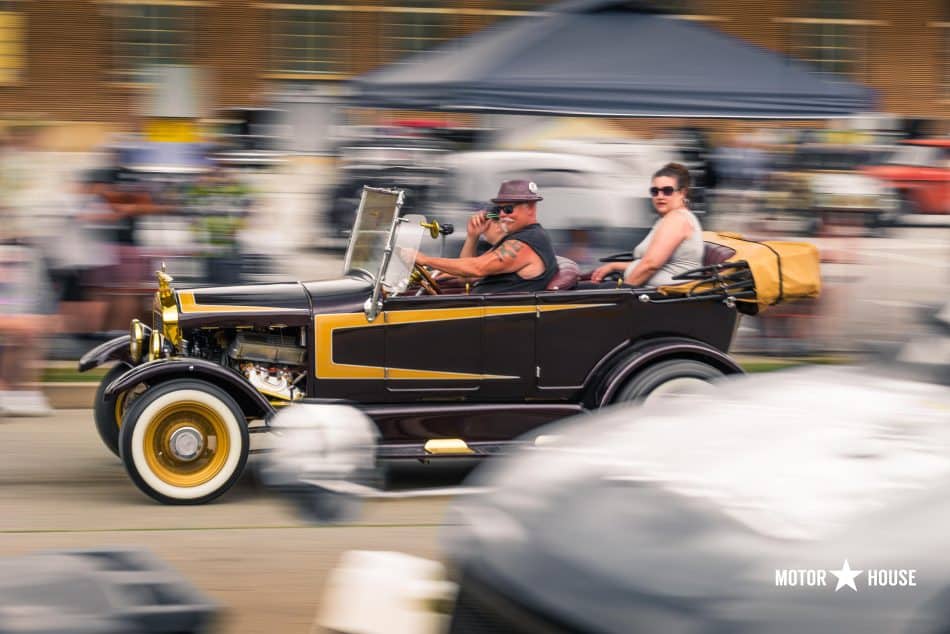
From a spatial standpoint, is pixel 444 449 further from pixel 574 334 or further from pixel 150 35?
pixel 150 35

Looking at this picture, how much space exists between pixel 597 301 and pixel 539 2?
21.2 meters

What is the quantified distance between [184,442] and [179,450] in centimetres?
5

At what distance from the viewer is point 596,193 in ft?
45.2

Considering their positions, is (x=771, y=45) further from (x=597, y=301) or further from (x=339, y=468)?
(x=339, y=468)

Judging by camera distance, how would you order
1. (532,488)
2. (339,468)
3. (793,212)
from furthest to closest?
(793,212) → (339,468) → (532,488)

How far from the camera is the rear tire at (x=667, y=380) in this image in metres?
7.92

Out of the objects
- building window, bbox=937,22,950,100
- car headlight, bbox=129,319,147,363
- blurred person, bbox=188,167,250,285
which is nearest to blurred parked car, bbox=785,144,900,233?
blurred person, bbox=188,167,250,285

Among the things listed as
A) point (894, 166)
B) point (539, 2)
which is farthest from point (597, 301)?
point (539, 2)

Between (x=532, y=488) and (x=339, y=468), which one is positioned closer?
(x=532, y=488)

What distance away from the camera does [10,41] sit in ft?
91.2

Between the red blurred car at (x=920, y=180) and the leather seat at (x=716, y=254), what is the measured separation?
12.2 meters

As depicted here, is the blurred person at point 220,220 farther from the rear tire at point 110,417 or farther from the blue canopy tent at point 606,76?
the rear tire at point 110,417

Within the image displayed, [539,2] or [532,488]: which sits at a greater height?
[539,2]

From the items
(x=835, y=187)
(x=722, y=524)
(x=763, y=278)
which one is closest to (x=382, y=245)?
(x=763, y=278)
